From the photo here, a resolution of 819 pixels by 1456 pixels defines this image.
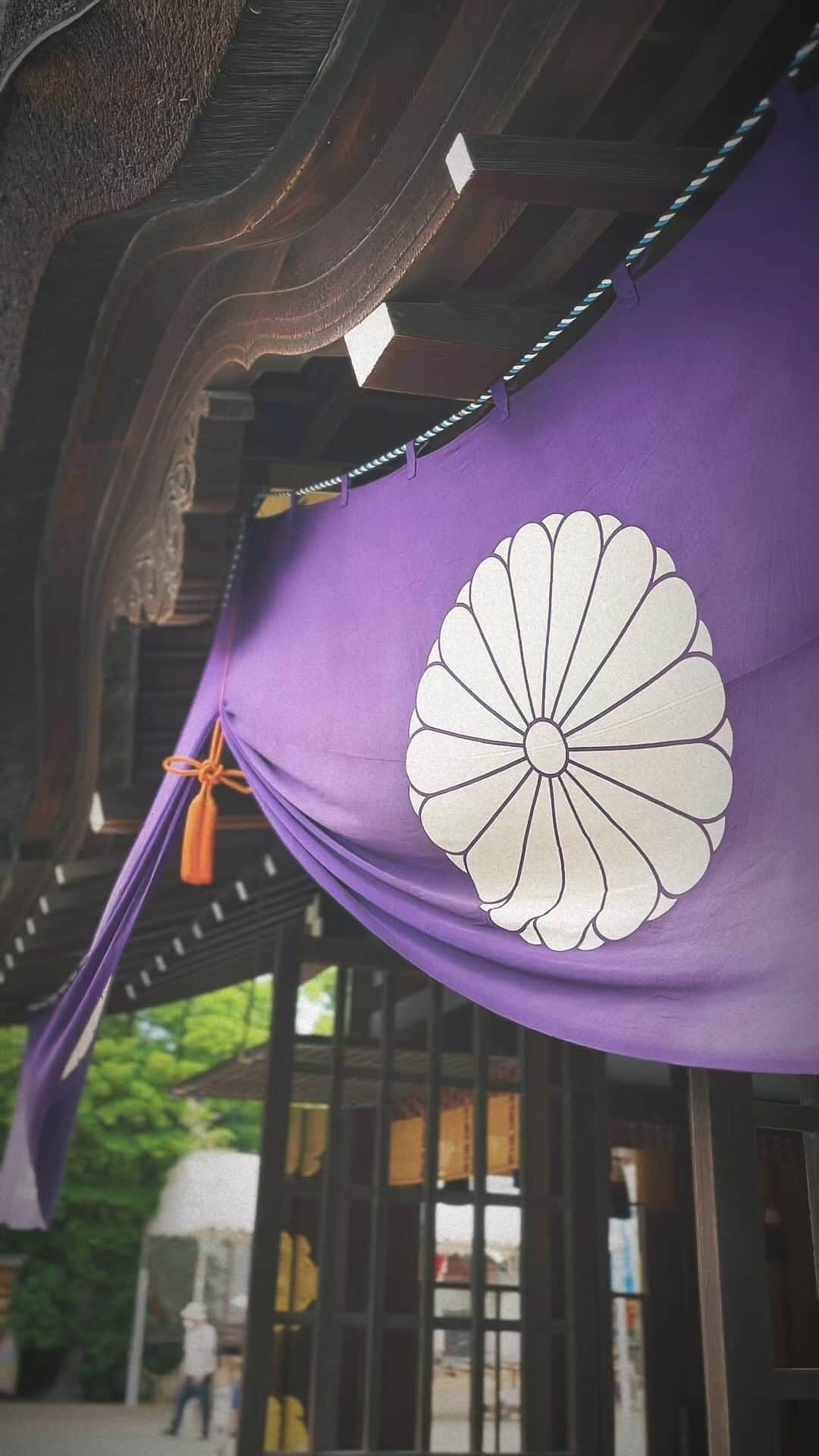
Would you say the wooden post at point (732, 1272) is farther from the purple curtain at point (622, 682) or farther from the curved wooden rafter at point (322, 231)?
the curved wooden rafter at point (322, 231)

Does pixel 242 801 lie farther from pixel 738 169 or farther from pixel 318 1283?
pixel 738 169

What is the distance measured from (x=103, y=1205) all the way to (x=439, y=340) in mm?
16679

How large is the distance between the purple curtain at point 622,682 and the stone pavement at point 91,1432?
1125 centimetres

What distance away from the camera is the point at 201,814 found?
3342 millimetres

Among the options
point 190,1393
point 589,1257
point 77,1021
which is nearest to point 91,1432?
point 190,1393

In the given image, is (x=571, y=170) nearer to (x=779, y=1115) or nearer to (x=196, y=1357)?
(x=779, y=1115)

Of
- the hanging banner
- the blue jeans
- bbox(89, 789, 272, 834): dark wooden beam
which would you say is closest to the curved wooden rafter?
bbox(89, 789, 272, 834): dark wooden beam

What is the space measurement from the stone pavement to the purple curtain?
11250 mm

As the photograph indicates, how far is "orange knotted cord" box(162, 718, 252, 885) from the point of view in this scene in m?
3.27

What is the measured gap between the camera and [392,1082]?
18.1 feet

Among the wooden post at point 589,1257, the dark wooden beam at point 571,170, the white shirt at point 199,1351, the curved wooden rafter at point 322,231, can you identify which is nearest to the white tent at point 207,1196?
the white shirt at point 199,1351

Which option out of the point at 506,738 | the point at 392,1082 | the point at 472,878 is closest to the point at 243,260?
the point at 506,738

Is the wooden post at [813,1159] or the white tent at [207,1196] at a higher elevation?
the white tent at [207,1196]

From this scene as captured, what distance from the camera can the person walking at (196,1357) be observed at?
11906mm
